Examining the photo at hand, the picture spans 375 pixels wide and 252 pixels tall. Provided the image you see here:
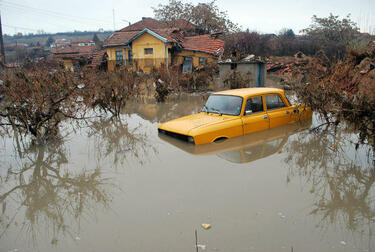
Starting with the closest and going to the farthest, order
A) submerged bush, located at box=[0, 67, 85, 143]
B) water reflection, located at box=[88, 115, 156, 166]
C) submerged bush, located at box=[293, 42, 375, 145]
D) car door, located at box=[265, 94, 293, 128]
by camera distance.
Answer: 1. submerged bush, located at box=[293, 42, 375, 145]
2. water reflection, located at box=[88, 115, 156, 166]
3. submerged bush, located at box=[0, 67, 85, 143]
4. car door, located at box=[265, 94, 293, 128]

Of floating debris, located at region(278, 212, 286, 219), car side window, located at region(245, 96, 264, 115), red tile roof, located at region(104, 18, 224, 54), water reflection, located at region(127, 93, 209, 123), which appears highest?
red tile roof, located at region(104, 18, 224, 54)

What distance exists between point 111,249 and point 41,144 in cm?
517

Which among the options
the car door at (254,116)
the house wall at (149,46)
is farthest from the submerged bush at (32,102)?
the house wall at (149,46)

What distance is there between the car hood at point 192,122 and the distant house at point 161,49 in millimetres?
17048

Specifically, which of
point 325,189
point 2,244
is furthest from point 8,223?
point 325,189

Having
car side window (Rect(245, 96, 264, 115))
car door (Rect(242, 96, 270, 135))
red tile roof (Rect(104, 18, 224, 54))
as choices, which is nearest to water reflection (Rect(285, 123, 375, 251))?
car door (Rect(242, 96, 270, 135))

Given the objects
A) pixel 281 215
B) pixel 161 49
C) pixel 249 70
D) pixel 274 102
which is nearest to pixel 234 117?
pixel 274 102

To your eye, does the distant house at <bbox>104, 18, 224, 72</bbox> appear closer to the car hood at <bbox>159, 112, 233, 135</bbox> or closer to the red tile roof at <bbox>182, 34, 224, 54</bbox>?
the red tile roof at <bbox>182, 34, 224, 54</bbox>

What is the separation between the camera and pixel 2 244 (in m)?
3.47

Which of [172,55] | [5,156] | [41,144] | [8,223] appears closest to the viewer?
[8,223]

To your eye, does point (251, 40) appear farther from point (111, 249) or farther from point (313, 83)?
point (111, 249)

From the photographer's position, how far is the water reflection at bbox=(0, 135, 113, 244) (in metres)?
3.87

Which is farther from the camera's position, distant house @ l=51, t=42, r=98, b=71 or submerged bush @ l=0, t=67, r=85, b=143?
distant house @ l=51, t=42, r=98, b=71

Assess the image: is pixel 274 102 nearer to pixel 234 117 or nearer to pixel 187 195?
pixel 234 117
